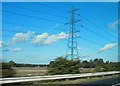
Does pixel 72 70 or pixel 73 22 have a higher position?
pixel 73 22

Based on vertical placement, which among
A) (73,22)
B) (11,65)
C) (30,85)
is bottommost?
(30,85)

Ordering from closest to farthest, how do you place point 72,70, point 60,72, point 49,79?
point 49,79, point 60,72, point 72,70

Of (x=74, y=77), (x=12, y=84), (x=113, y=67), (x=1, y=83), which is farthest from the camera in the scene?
(x=113, y=67)

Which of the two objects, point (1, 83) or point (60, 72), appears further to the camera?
point (60, 72)

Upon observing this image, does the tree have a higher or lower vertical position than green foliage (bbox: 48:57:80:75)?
lower

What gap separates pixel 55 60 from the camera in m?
39.8

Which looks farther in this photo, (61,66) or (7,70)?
(61,66)

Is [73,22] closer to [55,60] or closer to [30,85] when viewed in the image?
[55,60]

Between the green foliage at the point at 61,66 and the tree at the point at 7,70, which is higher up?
the green foliage at the point at 61,66

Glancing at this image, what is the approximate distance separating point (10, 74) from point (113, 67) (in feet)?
180

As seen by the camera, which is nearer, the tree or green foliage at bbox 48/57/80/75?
the tree

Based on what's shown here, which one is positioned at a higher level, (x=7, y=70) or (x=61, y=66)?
(x=61, y=66)

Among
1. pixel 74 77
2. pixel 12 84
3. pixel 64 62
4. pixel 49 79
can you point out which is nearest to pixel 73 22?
pixel 64 62

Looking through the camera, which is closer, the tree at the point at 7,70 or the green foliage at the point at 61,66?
the tree at the point at 7,70
